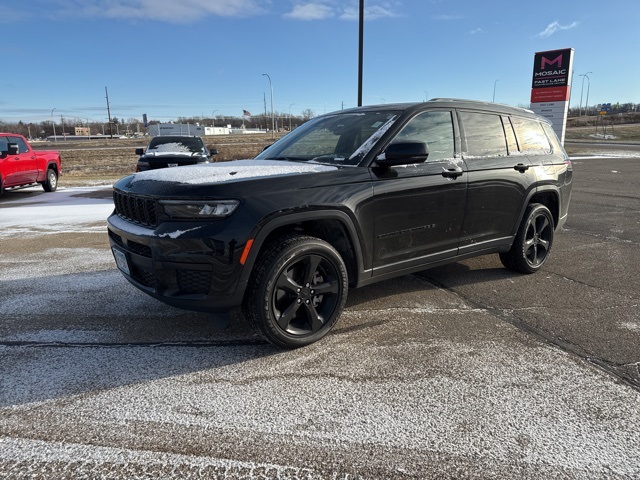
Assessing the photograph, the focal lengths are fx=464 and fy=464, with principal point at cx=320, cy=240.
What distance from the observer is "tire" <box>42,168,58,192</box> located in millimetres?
13281

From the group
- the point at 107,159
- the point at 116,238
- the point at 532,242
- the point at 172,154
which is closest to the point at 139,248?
the point at 116,238

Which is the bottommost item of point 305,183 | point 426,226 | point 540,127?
point 426,226

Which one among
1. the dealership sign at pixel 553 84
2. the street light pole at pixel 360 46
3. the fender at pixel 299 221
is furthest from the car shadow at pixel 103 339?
the dealership sign at pixel 553 84

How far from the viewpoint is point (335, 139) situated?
4168mm

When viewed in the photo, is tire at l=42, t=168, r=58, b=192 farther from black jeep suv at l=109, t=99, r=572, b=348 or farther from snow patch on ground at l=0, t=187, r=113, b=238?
black jeep suv at l=109, t=99, r=572, b=348

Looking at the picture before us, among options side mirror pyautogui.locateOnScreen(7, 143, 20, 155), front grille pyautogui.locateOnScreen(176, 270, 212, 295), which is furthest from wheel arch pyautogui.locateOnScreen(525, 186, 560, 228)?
side mirror pyautogui.locateOnScreen(7, 143, 20, 155)

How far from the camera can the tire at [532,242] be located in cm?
501

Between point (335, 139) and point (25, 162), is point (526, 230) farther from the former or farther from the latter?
point (25, 162)

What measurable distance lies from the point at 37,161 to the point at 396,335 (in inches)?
498

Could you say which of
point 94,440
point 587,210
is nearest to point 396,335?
point 94,440

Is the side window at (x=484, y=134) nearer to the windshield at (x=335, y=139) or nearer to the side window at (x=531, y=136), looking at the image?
the side window at (x=531, y=136)

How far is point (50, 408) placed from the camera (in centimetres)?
264

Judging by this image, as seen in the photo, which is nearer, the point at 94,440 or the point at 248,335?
the point at 94,440

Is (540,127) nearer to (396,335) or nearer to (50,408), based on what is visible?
(396,335)
